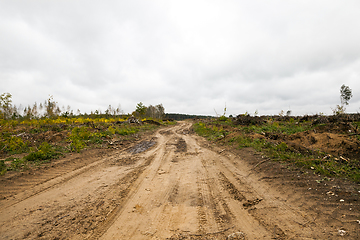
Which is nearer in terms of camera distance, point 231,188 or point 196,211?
point 196,211

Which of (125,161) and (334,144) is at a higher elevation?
(334,144)

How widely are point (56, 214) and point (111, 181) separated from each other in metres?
1.66

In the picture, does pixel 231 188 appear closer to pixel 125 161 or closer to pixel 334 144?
pixel 125 161

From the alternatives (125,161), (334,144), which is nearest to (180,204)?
(125,161)

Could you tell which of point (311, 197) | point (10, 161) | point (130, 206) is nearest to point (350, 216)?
point (311, 197)

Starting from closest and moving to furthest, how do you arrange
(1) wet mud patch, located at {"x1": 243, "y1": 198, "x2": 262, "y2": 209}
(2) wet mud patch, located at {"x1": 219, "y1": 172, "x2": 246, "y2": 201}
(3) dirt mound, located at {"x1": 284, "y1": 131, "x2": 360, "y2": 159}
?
(1) wet mud patch, located at {"x1": 243, "y1": 198, "x2": 262, "y2": 209} → (2) wet mud patch, located at {"x1": 219, "y1": 172, "x2": 246, "y2": 201} → (3) dirt mound, located at {"x1": 284, "y1": 131, "x2": 360, "y2": 159}

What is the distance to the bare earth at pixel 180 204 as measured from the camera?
2594 mm

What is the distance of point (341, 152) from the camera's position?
5238 mm

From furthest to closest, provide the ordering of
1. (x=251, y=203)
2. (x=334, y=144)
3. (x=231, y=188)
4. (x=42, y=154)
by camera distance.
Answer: (x=42, y=154) → (x=334, y=144) → (x=231, y=188) → (x=251, y=203)

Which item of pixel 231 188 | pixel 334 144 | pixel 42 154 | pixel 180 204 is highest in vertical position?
pixel 334 144

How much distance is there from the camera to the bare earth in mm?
2594

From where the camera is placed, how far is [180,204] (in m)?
3.44

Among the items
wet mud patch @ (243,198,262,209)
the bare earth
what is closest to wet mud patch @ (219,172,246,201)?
the bare earth

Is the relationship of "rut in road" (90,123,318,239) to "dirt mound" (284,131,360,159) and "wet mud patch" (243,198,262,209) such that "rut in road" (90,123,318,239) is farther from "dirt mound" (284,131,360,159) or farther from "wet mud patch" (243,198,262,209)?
"dirt mound" (284,131,360,159)
